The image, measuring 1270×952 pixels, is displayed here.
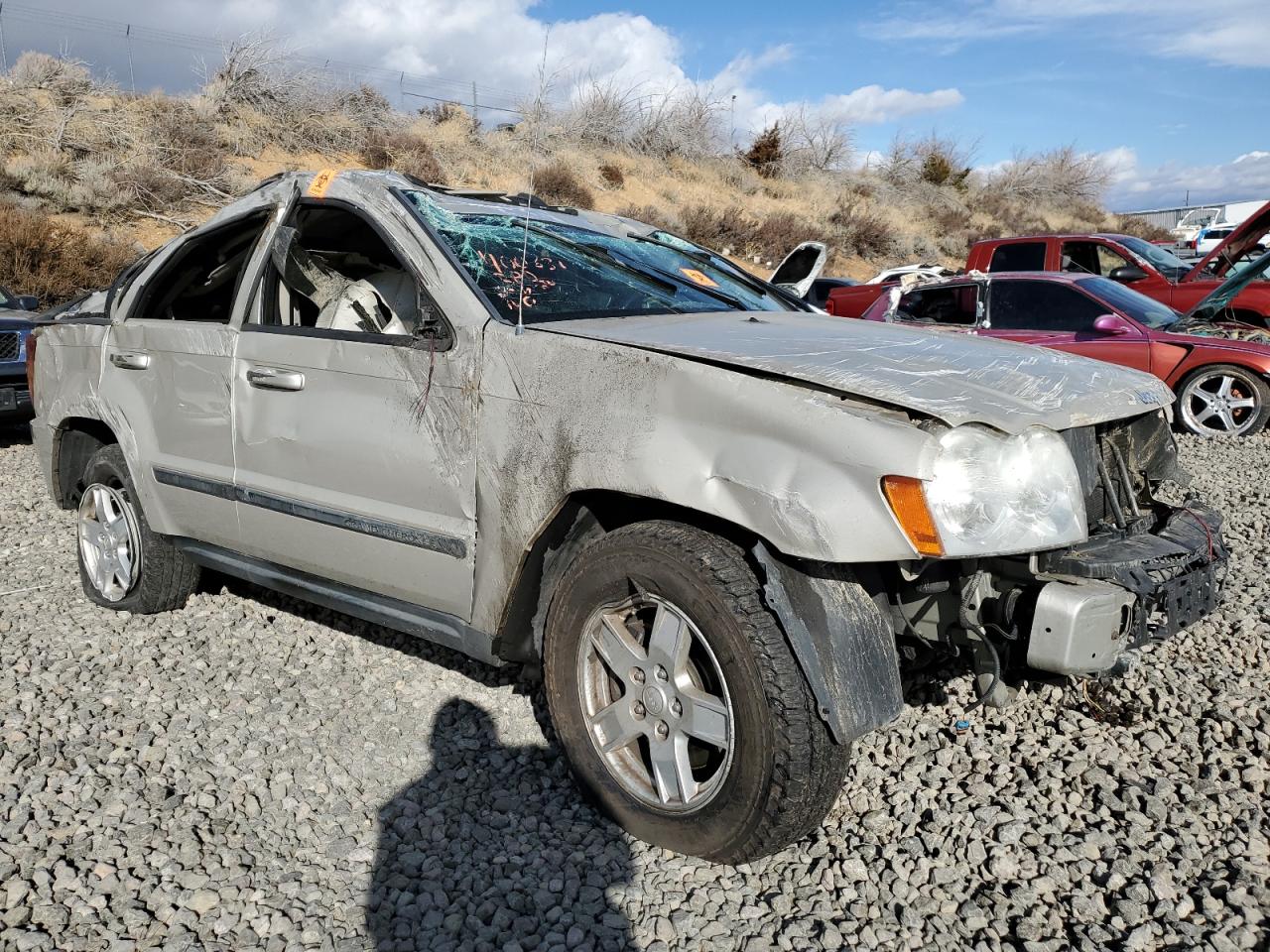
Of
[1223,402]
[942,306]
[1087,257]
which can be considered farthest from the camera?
[1087,257]

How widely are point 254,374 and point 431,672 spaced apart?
4.35ft

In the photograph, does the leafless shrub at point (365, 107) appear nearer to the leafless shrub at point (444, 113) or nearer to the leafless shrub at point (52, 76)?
the leafless shrub at point (444, 113)

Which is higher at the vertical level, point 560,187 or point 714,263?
point 560,187

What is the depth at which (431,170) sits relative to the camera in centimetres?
2519

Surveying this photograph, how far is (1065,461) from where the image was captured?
2.52 meters

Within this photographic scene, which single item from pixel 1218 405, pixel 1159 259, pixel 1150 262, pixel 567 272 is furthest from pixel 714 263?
pixel 1159 259

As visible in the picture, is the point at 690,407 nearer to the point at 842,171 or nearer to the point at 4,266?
the point at 4,266

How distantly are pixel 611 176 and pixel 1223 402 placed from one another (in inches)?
921

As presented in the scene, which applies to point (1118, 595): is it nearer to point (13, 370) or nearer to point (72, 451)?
point (72, 451)

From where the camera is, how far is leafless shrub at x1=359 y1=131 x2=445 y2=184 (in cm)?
2491

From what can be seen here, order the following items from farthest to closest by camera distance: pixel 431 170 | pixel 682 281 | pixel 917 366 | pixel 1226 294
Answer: pixel 431 170 < pixel 1226 294 < pixel 682 281 < pixel 917 366

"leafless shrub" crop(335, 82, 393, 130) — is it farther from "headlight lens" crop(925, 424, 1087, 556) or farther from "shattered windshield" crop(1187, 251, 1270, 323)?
"headlight lens" crop(925, 424, 1087, 556)

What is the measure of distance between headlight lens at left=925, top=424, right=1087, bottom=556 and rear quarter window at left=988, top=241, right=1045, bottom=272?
36.3ft

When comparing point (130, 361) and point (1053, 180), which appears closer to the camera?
point (130, 361)
